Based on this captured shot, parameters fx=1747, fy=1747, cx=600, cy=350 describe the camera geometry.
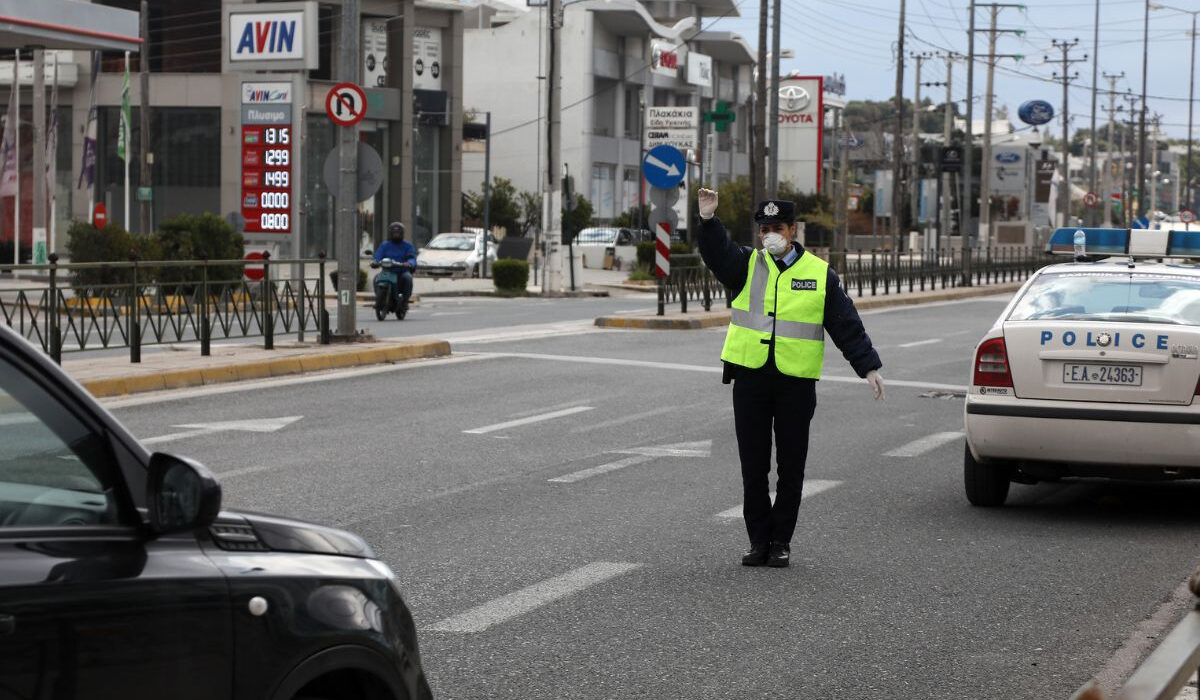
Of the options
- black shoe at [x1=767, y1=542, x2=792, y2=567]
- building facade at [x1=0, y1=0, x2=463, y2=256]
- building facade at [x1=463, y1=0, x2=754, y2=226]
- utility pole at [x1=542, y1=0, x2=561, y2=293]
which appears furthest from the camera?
building facade at [x1=463, y1=0, x2=754, y2=226]

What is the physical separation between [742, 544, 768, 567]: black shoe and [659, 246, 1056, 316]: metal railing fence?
1651cm

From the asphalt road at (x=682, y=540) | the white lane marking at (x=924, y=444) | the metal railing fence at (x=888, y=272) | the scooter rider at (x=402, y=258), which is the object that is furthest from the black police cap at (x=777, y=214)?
the scooter rider at (x=402, y=258)

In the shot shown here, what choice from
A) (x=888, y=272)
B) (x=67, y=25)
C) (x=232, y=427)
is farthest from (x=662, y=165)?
(x=888, y=272)

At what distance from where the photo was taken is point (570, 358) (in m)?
20.6

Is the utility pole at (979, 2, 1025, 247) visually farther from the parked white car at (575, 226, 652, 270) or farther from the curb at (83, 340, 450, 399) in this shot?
the curb at (83, 340, 450, 399)

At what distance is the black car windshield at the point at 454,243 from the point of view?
51906 millimetres

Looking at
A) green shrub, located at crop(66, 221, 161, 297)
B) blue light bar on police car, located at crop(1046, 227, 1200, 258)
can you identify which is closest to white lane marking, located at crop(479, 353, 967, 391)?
blue light bar on police car, located at crop(1046, 227, 1200, 258)

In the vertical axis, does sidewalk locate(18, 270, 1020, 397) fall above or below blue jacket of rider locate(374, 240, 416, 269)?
below

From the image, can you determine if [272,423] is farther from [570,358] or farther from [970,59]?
[970,59]

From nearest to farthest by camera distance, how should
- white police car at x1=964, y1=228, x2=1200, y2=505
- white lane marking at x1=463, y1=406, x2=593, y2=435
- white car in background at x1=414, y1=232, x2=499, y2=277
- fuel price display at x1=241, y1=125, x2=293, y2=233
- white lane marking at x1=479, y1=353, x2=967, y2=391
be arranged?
white police car at x1=964, y1=228, x2=1200, y2=505 → white lane marking at x1=463, y1=406, x2=593, y2=435 → white lane marking at x1=479, y1=353, x2=967, y2=391 → fuel price display at x1=241, y1=125, x2=293, y2=233 → white car in background at x1=414, y1=232, x2=499, y2=277

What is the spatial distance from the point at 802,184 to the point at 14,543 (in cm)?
11443

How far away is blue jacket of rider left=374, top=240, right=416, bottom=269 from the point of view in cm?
2900

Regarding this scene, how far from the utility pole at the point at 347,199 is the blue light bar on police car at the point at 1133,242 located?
9062mm

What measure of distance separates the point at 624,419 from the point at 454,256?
1440 inches
